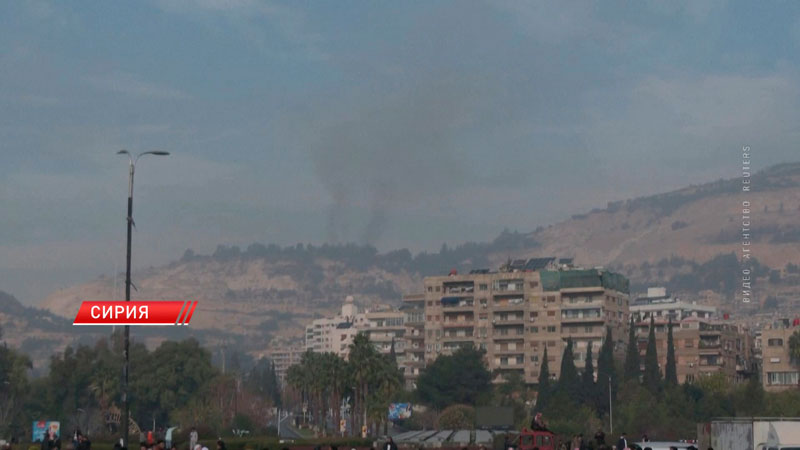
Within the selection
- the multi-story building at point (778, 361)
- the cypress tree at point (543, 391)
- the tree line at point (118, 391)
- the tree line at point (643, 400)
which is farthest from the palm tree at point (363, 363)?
the multi-story building at point (778, 361)

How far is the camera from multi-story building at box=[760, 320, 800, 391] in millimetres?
197375

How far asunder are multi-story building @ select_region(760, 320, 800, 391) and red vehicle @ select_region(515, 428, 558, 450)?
15147 centimetres

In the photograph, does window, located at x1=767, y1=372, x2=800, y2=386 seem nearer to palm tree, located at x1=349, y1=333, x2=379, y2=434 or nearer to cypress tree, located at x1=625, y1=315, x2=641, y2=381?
cypress tree, located at x1=625, y1=315, x2=641, y2=381

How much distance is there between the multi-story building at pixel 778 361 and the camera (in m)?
197

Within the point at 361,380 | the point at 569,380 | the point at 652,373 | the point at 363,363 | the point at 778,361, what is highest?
the point at 778,361

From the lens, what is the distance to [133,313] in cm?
5091

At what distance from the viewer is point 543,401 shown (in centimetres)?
17338

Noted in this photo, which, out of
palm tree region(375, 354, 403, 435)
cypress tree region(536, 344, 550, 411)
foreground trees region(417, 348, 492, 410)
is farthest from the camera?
foreground trees region(417, 348, 492, 410)

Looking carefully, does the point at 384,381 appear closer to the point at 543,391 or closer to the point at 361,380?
the point at 361,380

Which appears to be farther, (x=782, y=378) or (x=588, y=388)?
(x=782, y=378)

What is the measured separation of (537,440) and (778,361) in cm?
15547

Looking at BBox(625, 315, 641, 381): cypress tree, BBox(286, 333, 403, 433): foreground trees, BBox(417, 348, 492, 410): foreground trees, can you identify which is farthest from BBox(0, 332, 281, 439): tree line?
BBox(625, 315, 641, 381): cypress tree

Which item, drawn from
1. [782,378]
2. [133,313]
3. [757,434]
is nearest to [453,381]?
[782,378]

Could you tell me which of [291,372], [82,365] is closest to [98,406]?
[82,365]
